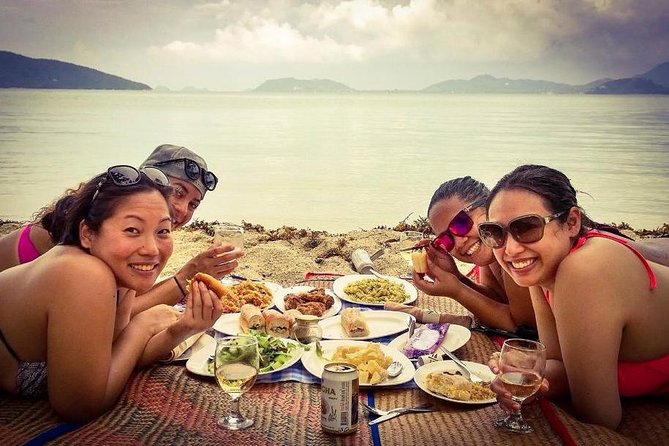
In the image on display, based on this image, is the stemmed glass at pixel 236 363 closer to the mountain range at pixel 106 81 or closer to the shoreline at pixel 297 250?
the shoreline at pixel 297 250

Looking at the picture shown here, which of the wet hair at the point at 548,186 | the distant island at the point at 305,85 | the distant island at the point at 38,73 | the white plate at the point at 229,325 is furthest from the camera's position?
the distant island at the point at 305,85

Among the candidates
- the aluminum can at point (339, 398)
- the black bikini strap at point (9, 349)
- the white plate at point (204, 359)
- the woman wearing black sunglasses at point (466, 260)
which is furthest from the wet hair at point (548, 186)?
the black bikini strap at point (9, 349)

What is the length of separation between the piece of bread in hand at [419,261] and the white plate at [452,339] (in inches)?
16.2

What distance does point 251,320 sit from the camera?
12.5ft

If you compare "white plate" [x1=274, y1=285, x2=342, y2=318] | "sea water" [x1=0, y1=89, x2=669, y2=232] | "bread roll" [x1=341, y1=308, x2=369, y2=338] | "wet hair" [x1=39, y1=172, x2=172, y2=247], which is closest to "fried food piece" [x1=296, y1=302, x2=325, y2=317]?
"white plate" [x1=274, y1=285, x2=342, y2=318]

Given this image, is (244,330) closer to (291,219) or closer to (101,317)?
(101,317)

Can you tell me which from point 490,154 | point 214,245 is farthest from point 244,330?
point 490,154

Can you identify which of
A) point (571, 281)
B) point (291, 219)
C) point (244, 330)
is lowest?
point (291, 219)

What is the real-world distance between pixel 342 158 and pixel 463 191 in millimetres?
24493

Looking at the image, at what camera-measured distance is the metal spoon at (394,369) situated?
3178mm

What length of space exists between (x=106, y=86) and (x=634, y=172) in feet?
268

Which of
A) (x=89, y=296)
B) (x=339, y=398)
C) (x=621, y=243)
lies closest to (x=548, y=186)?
(x=621, y=243)

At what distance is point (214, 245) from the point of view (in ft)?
12.4

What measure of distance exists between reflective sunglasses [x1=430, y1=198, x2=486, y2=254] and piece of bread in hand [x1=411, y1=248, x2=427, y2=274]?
0.10 metres
